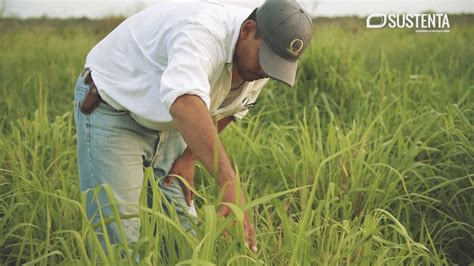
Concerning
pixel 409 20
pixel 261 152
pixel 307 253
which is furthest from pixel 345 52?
pixel 307 253

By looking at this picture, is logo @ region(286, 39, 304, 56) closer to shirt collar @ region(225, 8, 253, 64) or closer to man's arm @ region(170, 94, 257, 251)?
shirt collar @ region(225, 8, 253, 64)

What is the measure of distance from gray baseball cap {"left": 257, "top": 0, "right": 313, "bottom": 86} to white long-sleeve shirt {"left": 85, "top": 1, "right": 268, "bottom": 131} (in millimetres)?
95

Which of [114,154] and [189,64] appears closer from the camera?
[189,64]

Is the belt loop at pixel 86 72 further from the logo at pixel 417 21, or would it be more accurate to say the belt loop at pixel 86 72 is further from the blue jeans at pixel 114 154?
the logo at pixel 417 21

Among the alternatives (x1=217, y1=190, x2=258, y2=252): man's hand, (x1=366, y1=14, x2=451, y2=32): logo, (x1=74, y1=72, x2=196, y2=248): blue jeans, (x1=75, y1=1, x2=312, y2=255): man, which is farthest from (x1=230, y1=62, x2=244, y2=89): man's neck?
(x1=366, y1=14, x2=451, y2=32): logo

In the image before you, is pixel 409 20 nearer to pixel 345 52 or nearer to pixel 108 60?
pixel 345 52

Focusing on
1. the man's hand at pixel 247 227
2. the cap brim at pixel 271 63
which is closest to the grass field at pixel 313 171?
the man's hand at pixel 247 227

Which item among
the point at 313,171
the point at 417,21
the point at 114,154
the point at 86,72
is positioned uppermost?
the point at 86,72

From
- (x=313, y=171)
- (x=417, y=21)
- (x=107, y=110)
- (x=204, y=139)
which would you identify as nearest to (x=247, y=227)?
(x=204, y=139)

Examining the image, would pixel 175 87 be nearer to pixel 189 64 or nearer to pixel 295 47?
pixel 189 64

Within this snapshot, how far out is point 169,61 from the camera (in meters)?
2.13

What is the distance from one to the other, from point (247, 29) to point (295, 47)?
146 millimetres

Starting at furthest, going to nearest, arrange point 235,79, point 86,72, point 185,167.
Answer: point 185,167, point 86,72, point 235,79

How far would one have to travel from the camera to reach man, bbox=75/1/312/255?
201cm
